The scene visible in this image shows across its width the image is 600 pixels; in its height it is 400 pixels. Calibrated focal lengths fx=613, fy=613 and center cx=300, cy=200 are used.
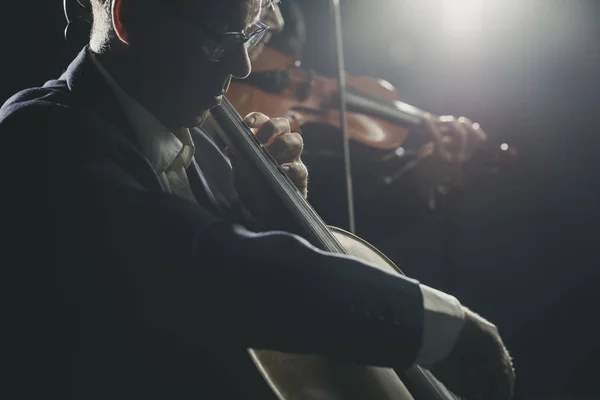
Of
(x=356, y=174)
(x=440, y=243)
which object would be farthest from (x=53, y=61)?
(x=440, y=243)

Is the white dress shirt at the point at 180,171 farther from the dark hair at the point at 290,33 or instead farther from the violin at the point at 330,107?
the dark hair at the point at 290,33

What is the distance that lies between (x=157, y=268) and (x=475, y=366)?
422 millimetres

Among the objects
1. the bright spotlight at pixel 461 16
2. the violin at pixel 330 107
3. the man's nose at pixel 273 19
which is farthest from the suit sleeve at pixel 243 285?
the bright spotlight at pixel 461 16

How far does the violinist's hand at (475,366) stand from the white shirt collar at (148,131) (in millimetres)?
485

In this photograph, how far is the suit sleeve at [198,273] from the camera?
688 millimetres

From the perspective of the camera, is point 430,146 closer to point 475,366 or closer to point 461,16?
point 461,16

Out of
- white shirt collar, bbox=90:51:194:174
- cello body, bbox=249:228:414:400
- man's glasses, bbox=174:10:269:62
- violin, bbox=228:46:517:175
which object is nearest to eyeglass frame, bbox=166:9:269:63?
man's glasses, bbox=174:10:269:62

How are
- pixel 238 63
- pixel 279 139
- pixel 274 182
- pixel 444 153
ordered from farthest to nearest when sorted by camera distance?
pixel 444 153 < pixel 279 139 < pixel 274 182 < pixel 238 63

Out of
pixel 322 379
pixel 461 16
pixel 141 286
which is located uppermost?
pixel 461 16

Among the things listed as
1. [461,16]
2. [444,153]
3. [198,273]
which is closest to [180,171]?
[198,273]

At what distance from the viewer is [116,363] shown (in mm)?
781

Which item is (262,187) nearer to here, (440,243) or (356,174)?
(356,174)

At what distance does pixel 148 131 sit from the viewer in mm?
889

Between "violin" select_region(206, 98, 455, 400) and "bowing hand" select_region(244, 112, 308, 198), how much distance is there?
5.0 inches
